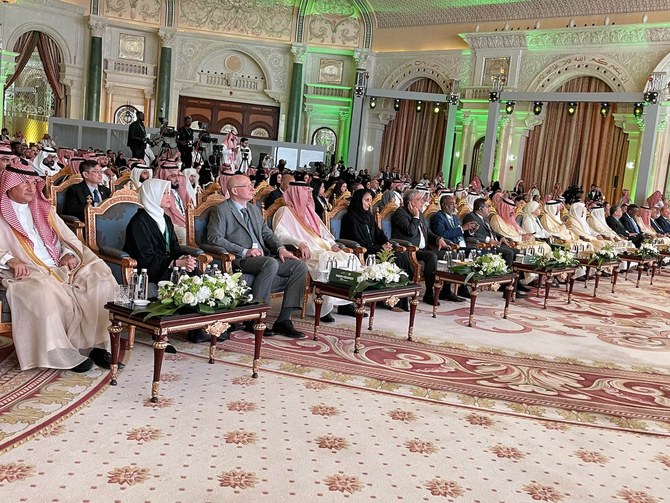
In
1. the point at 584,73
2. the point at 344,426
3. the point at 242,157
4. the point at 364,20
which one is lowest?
the point at 344,426

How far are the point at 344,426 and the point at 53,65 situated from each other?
698 inches

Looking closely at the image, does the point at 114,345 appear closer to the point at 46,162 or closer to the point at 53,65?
the point at 46,162

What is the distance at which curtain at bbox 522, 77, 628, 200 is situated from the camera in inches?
677

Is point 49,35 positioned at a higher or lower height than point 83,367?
higher

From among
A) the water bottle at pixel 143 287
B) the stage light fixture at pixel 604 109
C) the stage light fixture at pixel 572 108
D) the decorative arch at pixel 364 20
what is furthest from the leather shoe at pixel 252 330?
the decorative arch at pixel 364 20

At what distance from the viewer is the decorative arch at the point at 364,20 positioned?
20.4m

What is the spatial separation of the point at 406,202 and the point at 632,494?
184 inches

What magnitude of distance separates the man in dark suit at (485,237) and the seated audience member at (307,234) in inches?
93.7

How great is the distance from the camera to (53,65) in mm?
18625

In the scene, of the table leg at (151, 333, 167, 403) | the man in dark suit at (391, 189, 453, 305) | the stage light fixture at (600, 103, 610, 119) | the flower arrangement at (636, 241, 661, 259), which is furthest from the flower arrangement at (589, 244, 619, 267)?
the stage light fixture at (600, 103, 610, 119)

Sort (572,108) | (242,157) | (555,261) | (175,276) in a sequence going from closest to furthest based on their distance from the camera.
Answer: (175,276)
(555,261)
(242,157)
(572,108)

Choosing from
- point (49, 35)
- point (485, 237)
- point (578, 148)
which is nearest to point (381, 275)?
point (485, 237)

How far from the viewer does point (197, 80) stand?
66.3 feet

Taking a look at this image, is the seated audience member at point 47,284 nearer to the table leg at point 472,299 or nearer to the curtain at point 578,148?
the table leg at point 472,299
